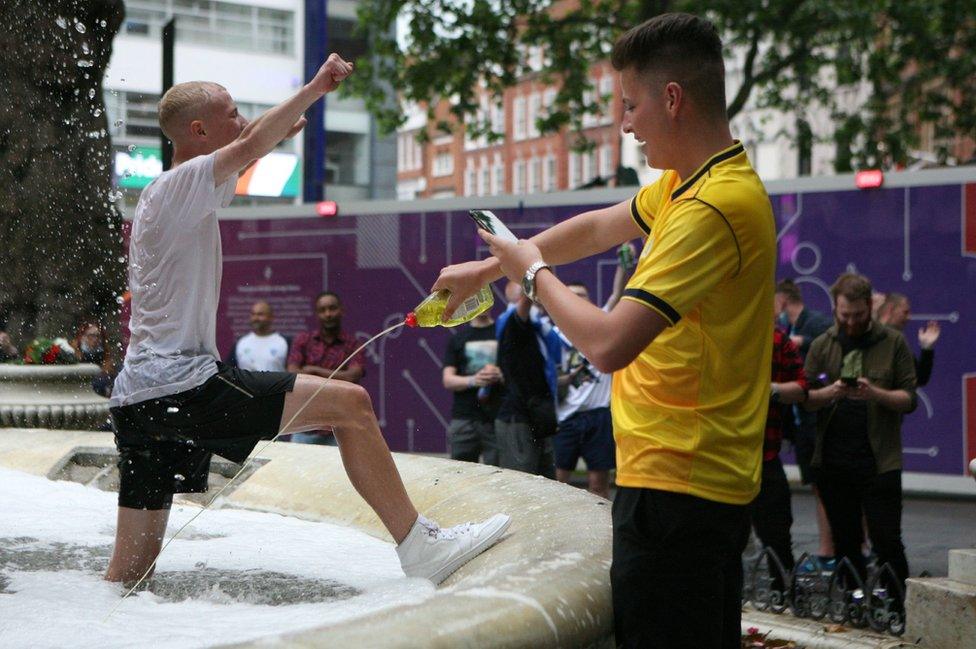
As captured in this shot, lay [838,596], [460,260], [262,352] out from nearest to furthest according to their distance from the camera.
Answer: [838,596] < [262,352] < [460,260]

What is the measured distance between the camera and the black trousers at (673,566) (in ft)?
8.80

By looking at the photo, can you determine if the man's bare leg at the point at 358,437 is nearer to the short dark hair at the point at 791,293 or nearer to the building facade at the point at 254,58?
the short dark hair at the point at 791,293

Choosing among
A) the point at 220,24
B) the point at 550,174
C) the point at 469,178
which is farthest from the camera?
the point at 469,178

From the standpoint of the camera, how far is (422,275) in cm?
1386

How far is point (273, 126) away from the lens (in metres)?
3.80

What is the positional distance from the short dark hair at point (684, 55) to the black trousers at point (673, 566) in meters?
0.82

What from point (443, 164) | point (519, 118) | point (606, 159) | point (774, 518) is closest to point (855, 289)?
point (774, 518)

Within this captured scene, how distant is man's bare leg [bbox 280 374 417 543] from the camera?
3973 mm

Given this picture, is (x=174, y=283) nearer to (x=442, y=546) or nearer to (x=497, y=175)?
(x=442, y=546)

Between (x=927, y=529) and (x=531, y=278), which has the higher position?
(x=531, y=278)

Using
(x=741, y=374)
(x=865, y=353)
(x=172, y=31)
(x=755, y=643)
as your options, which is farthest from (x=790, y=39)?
(x=741, y=374)

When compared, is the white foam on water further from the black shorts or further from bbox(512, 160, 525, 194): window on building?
bbox(512, 160, 525, 194): window on building

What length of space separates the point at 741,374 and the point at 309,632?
99cm

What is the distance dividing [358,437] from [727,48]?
22.9m
